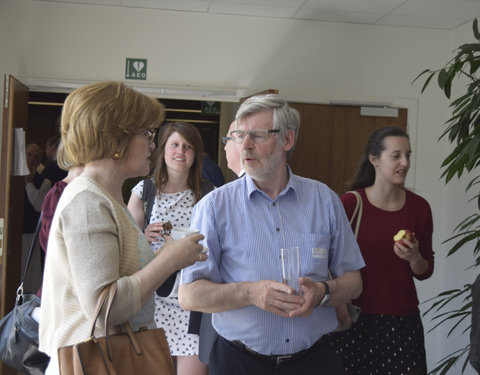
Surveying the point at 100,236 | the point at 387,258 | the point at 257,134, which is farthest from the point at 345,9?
the point at 100,236

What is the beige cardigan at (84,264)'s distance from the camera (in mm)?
1355

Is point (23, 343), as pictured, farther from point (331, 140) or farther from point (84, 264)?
point (331, 140)

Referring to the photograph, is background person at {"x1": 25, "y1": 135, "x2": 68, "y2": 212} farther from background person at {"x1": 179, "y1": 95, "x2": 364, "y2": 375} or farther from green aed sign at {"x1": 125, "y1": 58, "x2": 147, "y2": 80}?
background person at {"x1": 179, "y1": 95, "x2": 364, "y2": 375}

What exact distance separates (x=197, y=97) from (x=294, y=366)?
3861 millimetres

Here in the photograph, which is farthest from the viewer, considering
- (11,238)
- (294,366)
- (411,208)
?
(11,238)

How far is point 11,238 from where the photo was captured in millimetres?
4578

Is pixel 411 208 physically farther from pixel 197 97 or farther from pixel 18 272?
pixel 18 272

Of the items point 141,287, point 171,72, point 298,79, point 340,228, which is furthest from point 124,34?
point 141,287

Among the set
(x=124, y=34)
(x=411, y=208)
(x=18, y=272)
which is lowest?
(x=18, y=272)

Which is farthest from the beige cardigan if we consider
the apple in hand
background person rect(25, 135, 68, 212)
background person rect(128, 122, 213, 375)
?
background person rect(25, 135, 68, 212)

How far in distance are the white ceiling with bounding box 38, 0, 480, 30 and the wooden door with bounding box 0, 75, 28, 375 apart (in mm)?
1096

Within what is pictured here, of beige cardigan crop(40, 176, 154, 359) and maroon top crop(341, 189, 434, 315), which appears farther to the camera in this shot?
maroon top crop(341, 189, 434, 315)

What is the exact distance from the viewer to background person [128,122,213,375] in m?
3.14

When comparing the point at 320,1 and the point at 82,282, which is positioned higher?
the point at 320,1
